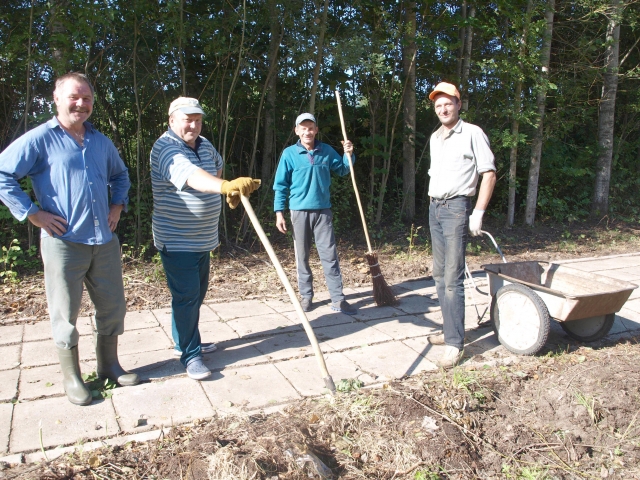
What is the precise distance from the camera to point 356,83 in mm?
9133

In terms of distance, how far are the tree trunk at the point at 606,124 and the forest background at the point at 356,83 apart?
0.03 meters

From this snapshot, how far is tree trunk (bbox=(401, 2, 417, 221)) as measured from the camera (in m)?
8.40

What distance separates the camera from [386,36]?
8414 mm

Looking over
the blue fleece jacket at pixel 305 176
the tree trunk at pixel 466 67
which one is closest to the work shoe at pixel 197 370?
the blue fleece jacket at pixel 305 176

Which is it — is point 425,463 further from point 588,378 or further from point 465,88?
point 465,88

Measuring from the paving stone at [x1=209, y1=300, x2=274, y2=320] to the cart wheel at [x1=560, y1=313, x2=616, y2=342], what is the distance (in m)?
2.77

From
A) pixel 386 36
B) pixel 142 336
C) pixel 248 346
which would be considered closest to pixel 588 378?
pixel 248 346

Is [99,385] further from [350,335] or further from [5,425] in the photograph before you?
[350,335]

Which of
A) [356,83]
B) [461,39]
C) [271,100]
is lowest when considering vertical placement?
[271,100]

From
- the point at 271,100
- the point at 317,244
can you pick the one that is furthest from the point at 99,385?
the point at 271,100

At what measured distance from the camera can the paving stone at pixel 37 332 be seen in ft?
14.7

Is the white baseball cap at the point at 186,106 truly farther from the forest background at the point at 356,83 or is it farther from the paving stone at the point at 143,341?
the forest background at the point at 356,83

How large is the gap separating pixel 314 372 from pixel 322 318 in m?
1.30

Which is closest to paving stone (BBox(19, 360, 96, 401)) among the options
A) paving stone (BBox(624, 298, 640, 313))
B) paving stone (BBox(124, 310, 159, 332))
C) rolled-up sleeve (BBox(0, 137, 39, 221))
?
paving stone (BBox(124, 310, 159, 332))
